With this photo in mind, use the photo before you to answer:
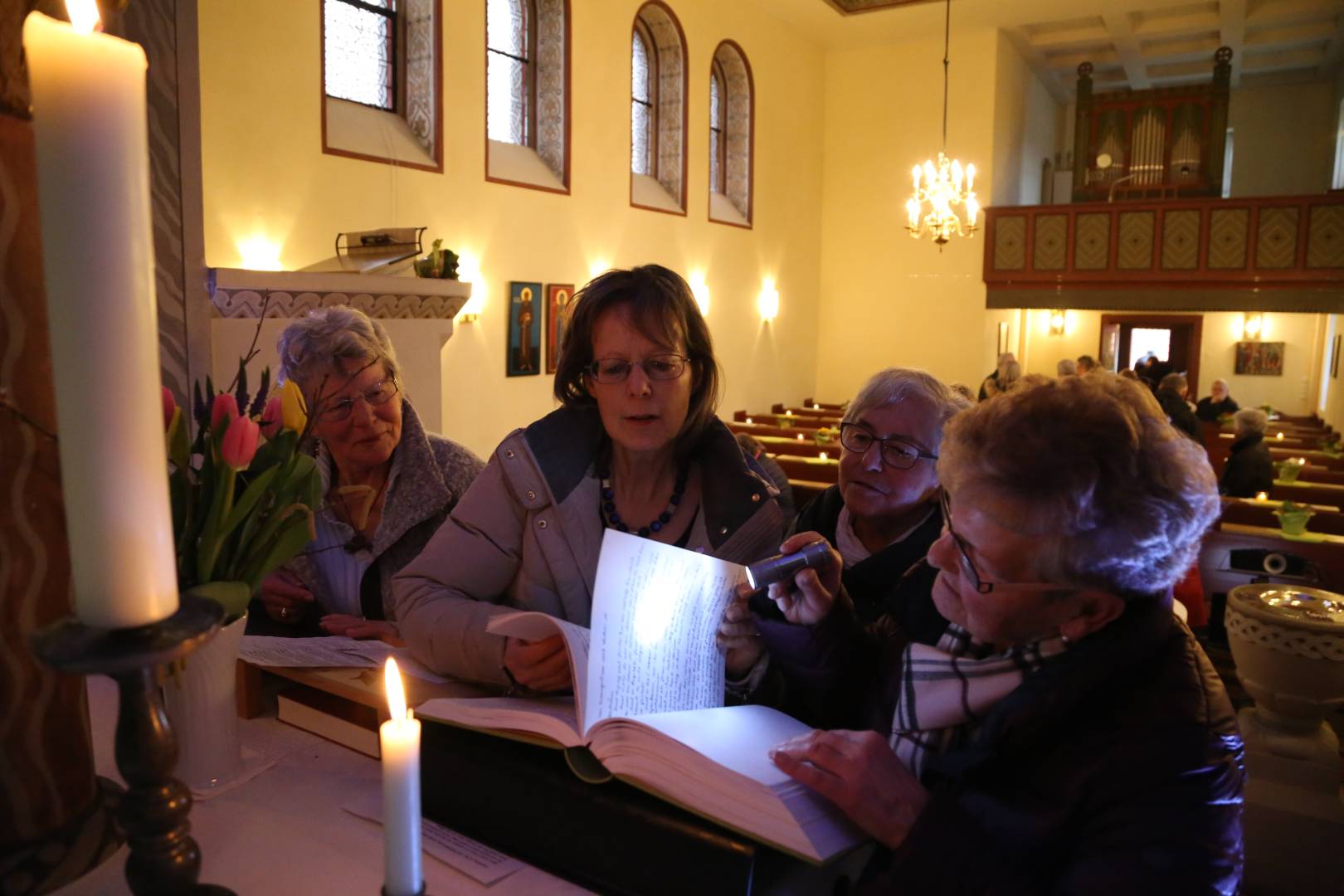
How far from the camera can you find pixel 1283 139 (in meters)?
14.2

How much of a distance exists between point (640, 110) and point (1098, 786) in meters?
9.91

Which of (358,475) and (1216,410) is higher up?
(358,475)

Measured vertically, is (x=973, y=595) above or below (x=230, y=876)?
above

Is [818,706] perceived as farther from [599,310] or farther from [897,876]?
[599,310]

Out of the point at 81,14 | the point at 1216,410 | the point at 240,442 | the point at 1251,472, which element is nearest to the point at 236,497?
the point at 240,442

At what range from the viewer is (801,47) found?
1216 cm

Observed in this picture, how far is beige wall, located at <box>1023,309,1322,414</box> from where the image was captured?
14.2m

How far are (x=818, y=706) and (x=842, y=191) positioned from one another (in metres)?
12.4

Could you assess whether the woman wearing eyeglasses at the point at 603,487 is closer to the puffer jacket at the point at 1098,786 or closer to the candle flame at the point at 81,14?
the puffer jacket at the point at 1098,786

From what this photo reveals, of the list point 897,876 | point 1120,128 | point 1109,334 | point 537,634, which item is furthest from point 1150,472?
point 1109,334

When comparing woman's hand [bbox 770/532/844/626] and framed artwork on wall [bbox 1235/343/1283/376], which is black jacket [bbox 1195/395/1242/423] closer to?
framed artwork on wall [bbox 1235/343/1283/376]

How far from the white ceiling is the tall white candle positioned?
1176 centimetres

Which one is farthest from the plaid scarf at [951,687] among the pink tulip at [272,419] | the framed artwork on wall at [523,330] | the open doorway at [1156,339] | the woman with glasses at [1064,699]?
the open doorway at [1156,339]

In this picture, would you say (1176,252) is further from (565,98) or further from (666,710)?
(666,710)
